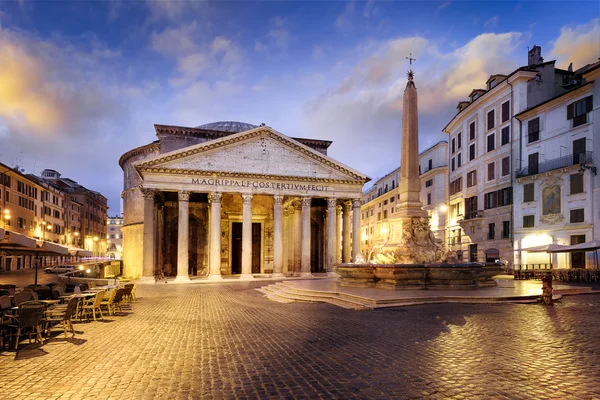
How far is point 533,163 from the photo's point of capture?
100 ft

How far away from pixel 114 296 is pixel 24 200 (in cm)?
4907

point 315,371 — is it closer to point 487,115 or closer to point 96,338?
point 96,338

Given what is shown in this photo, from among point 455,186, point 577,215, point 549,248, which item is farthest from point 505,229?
point 455,186

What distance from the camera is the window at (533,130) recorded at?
99.3ft

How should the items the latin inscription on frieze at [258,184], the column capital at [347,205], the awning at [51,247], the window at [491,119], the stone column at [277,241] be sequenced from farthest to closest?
the column capital at [347,205] < the window at [491,119] < the stone column at [277,241] < the latin inscription on frieze at [258,184] < the awning at [51,247]

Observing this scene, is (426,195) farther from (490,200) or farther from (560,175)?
(560,175)

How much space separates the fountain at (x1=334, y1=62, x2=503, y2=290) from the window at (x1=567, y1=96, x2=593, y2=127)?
53.5 feet

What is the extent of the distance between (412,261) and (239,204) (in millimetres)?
25106

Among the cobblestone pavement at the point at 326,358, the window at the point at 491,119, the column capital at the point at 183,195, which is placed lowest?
the cobblestone pavement at the point at 326,358

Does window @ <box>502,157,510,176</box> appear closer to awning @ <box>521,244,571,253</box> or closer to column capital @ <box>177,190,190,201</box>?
awning @ <box>521,244,571,253</box>

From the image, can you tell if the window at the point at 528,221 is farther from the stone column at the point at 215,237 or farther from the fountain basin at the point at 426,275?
the stone column at the point at 215,237

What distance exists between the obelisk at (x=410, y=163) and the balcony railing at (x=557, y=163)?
626 inches

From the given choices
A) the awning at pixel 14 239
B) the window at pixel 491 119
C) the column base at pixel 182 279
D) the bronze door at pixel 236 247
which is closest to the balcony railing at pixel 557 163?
the window at pixel 491 119

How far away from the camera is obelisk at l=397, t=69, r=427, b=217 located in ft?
54.6
